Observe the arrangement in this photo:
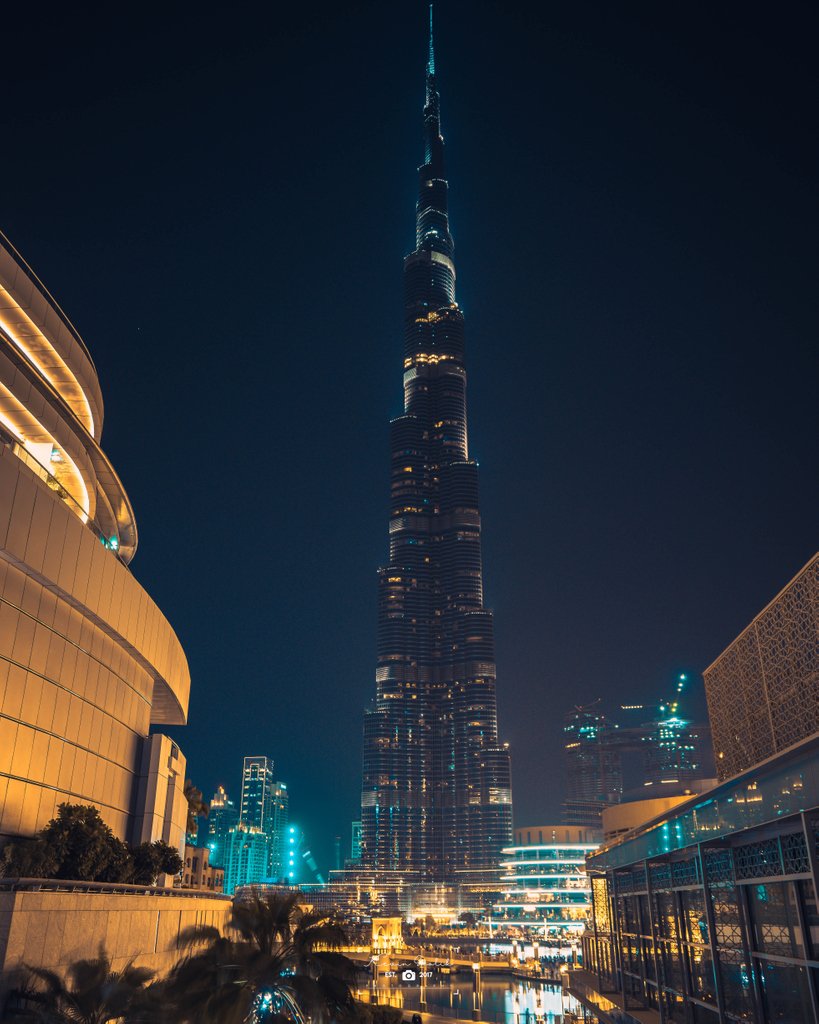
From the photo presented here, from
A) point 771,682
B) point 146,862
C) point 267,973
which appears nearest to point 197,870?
point 146,862

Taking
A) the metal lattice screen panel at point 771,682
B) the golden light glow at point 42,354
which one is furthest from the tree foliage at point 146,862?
the metal lattice screen panel at point 771,682

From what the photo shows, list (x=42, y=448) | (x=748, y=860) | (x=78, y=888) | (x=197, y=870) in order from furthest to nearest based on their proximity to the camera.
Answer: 1. (x=197, y=870)
2. (x=42, y=448)
3. (x=748, y=860)
4. (x=78, y=888)

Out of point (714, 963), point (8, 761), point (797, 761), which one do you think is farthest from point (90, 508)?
point (714, 963)

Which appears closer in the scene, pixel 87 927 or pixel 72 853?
pixel 87 927

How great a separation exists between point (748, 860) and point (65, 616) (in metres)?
28.0

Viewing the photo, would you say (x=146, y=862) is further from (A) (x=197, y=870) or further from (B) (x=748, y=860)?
(A) (x=197, y=870)

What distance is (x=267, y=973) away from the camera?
24.5 m

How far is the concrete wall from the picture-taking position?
1938 cm

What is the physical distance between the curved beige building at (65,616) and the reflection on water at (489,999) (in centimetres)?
5531

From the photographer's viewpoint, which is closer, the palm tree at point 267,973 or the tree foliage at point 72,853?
the palm tree at point 267,973

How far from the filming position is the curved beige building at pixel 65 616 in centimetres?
2723

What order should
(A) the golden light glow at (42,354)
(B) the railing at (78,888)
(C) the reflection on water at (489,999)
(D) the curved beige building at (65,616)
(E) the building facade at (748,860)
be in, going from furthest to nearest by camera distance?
(C) the reflection on water at (489,999) < (A) the golden light glow at (42,354) < (E) the building facade at (748,860) < (D) the curved beige building at (65,616) < (B) the railing at (78,888)

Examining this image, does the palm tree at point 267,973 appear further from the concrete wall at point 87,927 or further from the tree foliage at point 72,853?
the tree foliage at point 72,853

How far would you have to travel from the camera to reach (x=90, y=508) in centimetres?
3947
